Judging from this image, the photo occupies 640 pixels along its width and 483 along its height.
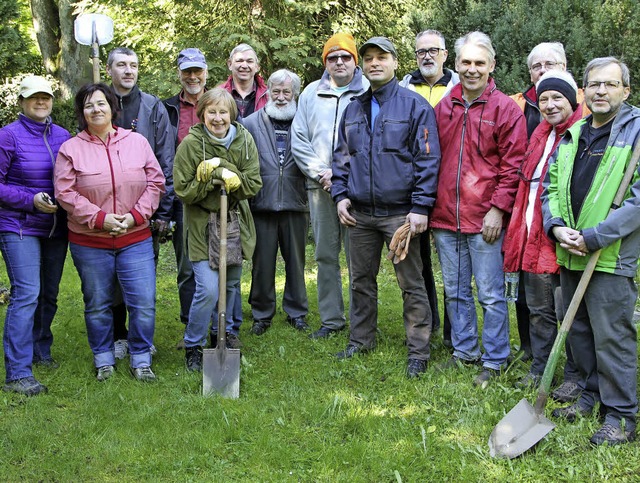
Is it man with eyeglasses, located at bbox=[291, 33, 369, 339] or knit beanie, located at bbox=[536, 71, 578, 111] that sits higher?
knit beanie, located at bbox=[536, 71, 578, 111]

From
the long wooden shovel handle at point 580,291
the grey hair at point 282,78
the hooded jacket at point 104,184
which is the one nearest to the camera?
the long wooden shovel handle at point 580,291

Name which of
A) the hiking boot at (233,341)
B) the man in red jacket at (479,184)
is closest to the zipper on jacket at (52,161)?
the hiking boot at (233,341)

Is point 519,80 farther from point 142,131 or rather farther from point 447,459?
point 447,459

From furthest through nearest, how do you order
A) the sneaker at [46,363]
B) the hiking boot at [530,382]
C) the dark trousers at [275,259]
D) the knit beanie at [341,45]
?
the dark trousers at [275,259] → the knit beanie at [341,45] → the sneaker at [46,363] → the hiking boot at [530,382]

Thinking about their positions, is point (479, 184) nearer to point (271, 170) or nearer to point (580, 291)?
point (580, 291)

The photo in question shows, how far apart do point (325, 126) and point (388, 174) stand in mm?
1042

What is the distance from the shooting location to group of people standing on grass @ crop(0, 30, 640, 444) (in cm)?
438

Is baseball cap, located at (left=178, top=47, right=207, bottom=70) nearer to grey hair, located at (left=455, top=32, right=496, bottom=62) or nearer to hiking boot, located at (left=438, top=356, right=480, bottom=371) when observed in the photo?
grey hair, located at (left=455, top=32, right=496, bottom=62)

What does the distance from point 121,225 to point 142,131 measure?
3.49ft

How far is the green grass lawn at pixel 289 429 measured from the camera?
3828 millimetres

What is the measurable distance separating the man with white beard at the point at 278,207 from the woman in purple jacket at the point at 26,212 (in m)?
1.83

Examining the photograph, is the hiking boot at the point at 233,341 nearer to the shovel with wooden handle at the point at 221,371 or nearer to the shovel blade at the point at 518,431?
the shovel with wooden handle at the point at 221,371

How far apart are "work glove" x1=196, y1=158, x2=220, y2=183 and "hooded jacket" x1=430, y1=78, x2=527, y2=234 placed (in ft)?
5.69

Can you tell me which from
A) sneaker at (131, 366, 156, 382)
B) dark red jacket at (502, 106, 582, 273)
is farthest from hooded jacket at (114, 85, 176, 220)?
dark red jacket at (502, 106, 582, 273)
